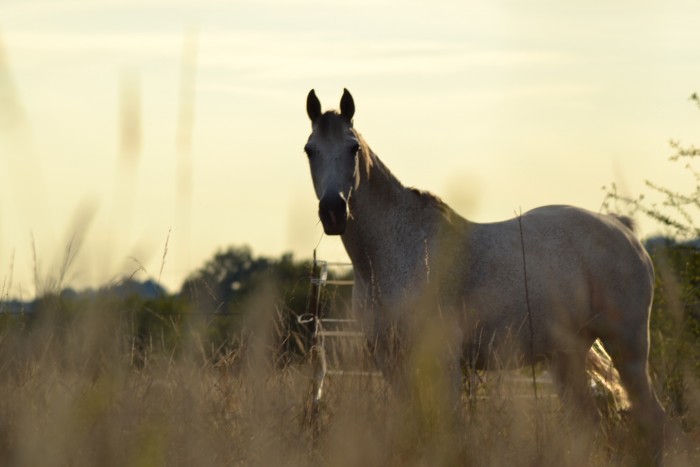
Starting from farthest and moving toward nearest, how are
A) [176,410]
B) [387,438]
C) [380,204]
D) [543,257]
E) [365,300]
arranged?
[543,257]
[380,204]
[365,300]
[387,438]
[176,410]

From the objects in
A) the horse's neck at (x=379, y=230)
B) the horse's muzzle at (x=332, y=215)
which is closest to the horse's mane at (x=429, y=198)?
the horse's neck at (x=379, y=230)

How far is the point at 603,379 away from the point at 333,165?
2.73 metres

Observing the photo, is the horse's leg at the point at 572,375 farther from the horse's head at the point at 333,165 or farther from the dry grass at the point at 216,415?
the dry grass at the point at 216,415

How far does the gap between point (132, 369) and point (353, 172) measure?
8.42ft

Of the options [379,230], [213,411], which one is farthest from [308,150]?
[213,411]

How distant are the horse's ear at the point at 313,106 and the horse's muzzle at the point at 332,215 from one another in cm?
93

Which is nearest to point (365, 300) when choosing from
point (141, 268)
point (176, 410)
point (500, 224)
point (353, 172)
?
point (353, 172)

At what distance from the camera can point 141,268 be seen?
384cm

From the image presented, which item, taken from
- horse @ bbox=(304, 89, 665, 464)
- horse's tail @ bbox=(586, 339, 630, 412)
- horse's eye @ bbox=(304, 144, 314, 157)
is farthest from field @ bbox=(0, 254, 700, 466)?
horse's tail @ bbox=(586, 339, 630, 412)

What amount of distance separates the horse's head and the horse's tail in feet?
7.65

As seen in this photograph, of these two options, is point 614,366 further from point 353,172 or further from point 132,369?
point 132,369

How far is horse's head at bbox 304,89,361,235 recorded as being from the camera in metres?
6.77

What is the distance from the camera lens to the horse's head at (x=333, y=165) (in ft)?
22.2

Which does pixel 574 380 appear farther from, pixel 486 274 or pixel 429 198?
pixel 429 198
